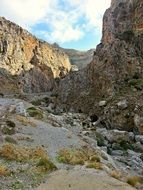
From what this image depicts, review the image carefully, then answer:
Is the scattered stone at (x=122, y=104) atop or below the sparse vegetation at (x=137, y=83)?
below

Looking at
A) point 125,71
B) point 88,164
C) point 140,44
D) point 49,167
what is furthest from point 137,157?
point 140,44

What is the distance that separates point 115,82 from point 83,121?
1222 cm

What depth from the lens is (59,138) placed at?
1651 inches

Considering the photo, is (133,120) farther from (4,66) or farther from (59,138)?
(4,66)

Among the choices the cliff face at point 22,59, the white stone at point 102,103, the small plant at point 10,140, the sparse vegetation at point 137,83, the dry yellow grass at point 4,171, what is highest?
the cliff face at point 22,59

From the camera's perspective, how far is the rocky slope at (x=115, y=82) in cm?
6475

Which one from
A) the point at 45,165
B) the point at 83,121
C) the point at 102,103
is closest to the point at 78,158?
the point at 45,165

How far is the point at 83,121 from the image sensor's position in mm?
69312

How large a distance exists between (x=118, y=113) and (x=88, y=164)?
3684cm

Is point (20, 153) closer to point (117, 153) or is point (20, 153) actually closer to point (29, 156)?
point (29, 156)

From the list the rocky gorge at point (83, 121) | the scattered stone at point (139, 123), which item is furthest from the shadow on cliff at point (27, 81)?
the scattered stone at point (139, 123)

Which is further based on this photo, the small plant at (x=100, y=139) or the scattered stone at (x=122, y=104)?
the scattered stone at (x=122, y=104)

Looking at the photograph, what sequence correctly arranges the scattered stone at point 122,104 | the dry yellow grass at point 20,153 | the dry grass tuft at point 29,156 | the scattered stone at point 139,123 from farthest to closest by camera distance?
the scattered stone at point 122,104
the scattered stone at point 139,123
the dry yellow grass at point 20,153
the dry grass tuft at point 29,156

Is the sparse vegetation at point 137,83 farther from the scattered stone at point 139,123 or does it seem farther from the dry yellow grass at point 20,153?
the dry yellow grass at point 20,153
